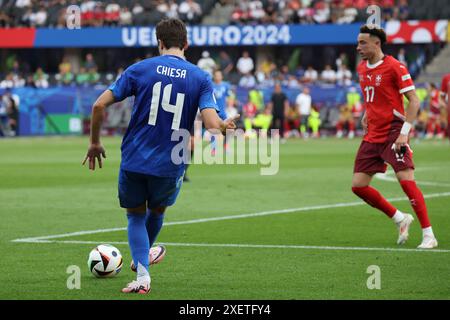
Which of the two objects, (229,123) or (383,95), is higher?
(229,123)

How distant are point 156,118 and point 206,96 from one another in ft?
1.40

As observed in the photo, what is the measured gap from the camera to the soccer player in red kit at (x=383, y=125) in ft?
38.0

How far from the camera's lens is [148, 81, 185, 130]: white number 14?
8.40 metres

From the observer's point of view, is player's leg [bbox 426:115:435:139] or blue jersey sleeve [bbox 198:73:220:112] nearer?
blue jersey sleeve [bbox 198:73:220:112]

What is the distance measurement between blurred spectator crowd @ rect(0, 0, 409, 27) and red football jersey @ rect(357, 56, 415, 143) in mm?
32555

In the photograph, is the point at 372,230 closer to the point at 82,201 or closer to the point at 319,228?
the point at 319,228

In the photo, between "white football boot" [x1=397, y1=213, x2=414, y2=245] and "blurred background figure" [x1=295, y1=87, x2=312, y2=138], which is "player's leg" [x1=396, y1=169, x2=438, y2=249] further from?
"blurred background figure" [x1=295, y1=87, x2=312, y2=138]

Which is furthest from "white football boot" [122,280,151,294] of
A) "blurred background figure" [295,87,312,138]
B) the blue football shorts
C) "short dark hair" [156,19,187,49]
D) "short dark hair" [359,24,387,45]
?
"blurred background figure" [295,87,312,138]

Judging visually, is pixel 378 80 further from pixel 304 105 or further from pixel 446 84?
pixel 304 105

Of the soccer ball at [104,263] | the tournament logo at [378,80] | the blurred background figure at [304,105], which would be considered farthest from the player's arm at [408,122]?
the blurred background figure at [304,105]

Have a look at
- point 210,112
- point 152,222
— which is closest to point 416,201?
point 152,222

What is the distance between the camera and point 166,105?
8.43m

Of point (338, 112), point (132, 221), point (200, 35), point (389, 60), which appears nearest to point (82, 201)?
point (389, 60)

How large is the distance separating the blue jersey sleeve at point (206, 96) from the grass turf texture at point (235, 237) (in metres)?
1.45
